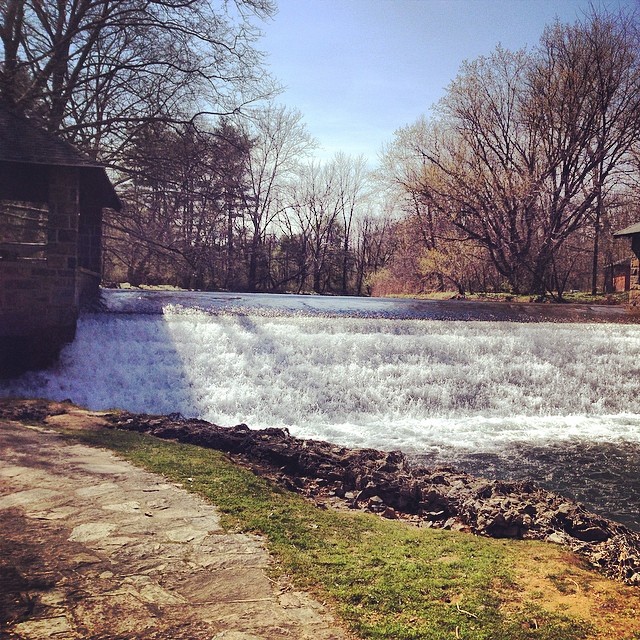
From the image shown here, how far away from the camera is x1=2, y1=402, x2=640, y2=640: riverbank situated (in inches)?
101

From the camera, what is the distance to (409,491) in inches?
194

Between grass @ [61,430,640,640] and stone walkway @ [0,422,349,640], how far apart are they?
180mm

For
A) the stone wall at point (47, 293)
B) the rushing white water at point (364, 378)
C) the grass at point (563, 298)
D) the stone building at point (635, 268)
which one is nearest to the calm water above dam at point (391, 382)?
the rushing white water at point (364, 378)

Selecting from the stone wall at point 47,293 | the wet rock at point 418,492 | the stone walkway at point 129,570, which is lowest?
the wet rock at point 418,492

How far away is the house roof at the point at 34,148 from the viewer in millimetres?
9781

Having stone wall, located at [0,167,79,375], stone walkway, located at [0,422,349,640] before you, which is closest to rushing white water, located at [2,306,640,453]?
stone wall, located at [0,167,79,375]

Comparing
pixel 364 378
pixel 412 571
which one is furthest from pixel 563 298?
pixel 412 571

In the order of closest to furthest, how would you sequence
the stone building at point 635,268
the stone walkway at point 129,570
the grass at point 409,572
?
the stone walkway at point 129,570
the grass at point 409,572
the stone building at point 635,268

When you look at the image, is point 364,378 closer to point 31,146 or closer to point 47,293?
point 47,293

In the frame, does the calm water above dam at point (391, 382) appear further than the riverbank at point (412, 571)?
Yes

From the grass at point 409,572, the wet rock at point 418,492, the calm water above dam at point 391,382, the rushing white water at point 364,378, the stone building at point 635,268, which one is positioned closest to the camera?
the grass at point 409,572

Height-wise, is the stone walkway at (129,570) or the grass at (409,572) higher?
the stone walkway at (129,570)

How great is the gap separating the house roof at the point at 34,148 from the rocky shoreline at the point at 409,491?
4969 millimetres

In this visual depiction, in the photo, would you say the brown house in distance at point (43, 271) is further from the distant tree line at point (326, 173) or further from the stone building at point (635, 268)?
the stone building at point (635, 268)
